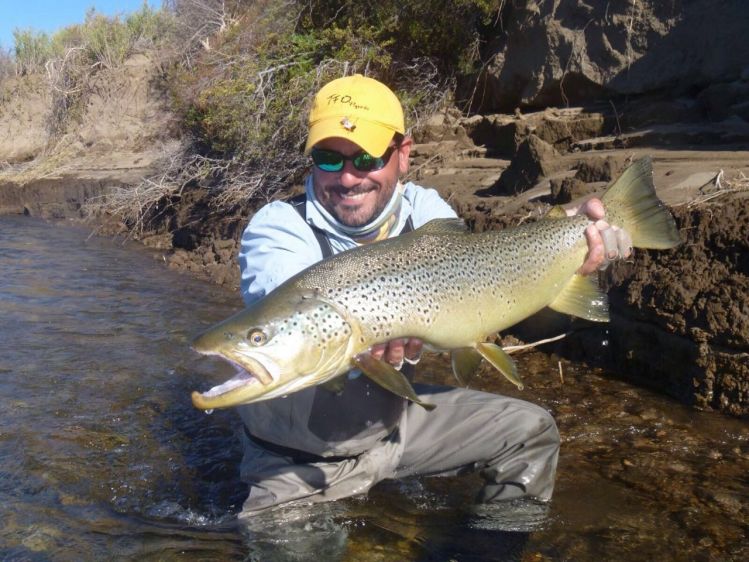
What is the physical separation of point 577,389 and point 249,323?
3.65 meters

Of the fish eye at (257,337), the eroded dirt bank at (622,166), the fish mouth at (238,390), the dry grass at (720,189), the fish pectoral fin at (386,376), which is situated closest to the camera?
the fish mouth at (238,390)

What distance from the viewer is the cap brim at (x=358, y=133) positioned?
351 cm

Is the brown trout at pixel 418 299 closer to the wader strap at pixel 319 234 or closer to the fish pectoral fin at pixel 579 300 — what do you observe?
the fish pectoral fin at pixel 579 300

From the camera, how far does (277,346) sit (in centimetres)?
270

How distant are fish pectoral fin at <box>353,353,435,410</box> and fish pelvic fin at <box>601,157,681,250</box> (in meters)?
1.51

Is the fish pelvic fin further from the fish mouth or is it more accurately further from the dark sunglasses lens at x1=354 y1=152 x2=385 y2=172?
the fish mouth

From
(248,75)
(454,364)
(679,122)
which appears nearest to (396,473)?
(454,364)

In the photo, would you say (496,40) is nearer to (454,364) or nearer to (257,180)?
(257,180)

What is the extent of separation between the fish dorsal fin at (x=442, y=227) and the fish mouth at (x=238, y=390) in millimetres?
1019

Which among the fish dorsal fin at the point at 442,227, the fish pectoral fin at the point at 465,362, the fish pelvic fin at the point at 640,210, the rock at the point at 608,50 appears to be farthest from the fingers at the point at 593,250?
the rock at the point at 608,50

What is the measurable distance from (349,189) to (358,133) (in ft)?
0.88

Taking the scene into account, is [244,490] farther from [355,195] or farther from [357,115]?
[357,115]

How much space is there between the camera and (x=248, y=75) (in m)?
11.7

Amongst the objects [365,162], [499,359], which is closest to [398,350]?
[499,359]
